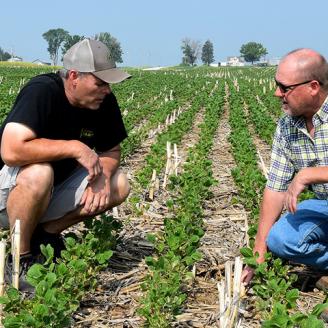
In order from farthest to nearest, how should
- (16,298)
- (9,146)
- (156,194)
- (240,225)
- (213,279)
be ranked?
(156,194)
(240,225)
(213,279)
(9,146)
(16,298)

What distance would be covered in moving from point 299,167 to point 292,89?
0.62 m

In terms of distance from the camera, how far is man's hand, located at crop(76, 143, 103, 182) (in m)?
3.97

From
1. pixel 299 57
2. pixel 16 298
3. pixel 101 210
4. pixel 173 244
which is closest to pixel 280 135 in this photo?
pixel 299 57

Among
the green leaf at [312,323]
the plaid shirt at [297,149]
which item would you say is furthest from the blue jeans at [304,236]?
the green leaf at [312,323]

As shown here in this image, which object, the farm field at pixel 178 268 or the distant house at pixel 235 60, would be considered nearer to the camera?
the farm field at pixel 178 268

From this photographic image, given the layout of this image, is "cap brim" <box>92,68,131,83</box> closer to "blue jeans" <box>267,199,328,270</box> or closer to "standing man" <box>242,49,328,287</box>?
"standing man" <box>242,49,328,287</box>

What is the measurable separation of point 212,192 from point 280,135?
10.0ft

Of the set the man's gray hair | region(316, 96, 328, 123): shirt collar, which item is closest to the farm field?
region(316, 96, 328, 123): shirt collar

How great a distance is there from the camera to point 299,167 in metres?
4.04

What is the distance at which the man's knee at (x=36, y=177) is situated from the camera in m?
3.86

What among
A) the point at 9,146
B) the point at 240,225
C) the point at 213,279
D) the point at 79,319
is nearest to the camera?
the point at 79,319

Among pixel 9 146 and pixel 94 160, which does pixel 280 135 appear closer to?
pixel 94 160

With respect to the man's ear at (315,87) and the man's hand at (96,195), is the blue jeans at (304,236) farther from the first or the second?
the man's hand at (96,195)

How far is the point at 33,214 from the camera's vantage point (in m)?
3.93
